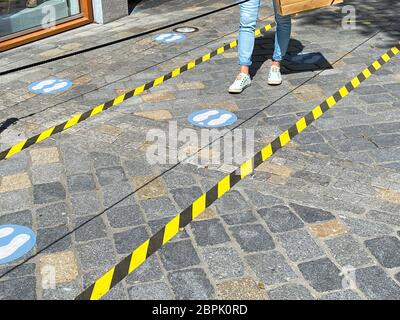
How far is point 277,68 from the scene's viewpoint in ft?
22.3

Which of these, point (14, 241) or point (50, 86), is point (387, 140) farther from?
point (50, 86)

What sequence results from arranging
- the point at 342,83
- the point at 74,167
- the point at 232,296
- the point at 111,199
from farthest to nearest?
1. the point at 342,83
2. the point at 74,167
3. the point at 111,199
4. the point at 232,296

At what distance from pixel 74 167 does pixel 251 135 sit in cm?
184

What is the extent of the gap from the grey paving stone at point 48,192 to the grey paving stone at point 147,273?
1.22 m

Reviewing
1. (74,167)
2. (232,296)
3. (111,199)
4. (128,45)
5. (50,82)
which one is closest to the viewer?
(232,296)

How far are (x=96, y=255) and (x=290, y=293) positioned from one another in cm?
141

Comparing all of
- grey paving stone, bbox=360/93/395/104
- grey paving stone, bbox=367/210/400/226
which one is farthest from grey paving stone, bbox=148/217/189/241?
grey paving stone, bbox=360/93/395/104

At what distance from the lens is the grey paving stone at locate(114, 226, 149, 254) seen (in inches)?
151

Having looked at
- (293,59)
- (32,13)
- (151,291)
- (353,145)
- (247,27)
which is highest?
(247,27)

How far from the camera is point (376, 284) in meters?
3.44

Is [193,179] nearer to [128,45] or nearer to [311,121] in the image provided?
[311,121]

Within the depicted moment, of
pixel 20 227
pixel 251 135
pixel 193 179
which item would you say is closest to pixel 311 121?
pixel 251 135

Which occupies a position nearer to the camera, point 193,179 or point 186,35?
point 193,179

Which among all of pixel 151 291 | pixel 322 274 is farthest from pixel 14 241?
pixel 322 274
